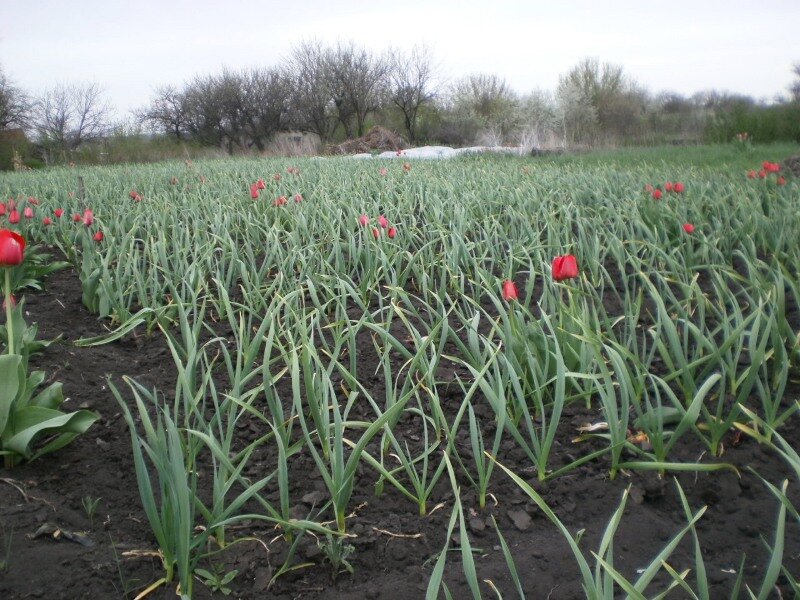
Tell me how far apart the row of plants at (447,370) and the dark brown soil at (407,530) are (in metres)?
0.03

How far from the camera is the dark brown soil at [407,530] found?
4.27 ft

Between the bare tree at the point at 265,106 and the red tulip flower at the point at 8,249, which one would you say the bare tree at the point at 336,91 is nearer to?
the bare tree at the point at 265,106

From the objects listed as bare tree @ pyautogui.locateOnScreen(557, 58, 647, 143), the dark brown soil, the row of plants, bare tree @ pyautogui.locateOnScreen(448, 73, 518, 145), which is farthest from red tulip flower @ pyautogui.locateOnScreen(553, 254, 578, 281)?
bare tree @ pyautogui.locateOnScreen(448, 73, 518, 145)

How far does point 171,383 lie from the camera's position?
7.36 ft

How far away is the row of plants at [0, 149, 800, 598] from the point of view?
4.48 ft

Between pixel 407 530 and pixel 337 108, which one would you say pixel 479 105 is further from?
pixel 407 530

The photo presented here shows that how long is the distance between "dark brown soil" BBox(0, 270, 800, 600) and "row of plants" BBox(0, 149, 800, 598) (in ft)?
0.11

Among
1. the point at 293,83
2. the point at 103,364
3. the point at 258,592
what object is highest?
the point at 293,83

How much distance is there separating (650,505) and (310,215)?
300cm

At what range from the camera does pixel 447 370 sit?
2262 mm

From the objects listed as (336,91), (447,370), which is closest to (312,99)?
(336,91)

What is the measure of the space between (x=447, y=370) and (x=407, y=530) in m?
0.85

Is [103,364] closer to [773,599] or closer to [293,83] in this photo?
[773,599]

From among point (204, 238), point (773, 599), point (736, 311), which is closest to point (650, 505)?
point (773, 599)
